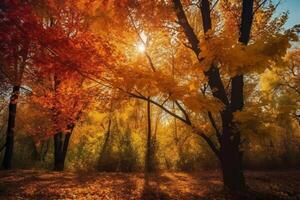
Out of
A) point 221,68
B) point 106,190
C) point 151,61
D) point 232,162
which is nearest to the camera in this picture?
point 221,68

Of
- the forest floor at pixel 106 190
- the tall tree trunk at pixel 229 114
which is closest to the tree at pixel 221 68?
the tall tree trunk at pixel 229 114

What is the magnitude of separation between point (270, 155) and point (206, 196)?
12.6 meters

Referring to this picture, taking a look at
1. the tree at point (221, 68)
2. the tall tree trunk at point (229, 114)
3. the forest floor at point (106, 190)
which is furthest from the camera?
the tall tree trunk at point (229, 114)

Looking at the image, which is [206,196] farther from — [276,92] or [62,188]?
[276,92]

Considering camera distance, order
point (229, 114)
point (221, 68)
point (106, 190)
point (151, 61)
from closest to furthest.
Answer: point (221, 68) → point (229, 114) → point (106, 190) → point (151, 61)

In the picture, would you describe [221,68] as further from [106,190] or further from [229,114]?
[106,190]

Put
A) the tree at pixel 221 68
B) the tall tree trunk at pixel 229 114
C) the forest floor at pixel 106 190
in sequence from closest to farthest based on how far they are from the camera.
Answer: the tree at pixel 221 68 → the forest floor at pixel 106 190 → the tall tree trunk at pixel 229 114

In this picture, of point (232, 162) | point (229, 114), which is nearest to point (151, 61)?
point (229, 114)

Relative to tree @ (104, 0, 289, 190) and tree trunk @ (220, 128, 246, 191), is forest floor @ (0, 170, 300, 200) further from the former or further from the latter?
tree @ (104, 0, 289, 190)

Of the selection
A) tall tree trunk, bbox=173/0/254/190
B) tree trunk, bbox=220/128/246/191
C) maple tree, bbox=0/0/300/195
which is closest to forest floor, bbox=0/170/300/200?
tree trunk, bbox=220/128/246/191

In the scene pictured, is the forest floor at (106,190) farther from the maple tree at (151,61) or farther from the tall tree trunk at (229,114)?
the maple tree at (151,61)

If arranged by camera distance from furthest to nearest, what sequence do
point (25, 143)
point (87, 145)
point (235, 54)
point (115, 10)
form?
point (25, 143), point (87, 145), point (115, 10), point (235, 54)

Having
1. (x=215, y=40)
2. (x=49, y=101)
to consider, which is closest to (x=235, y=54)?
(x=215, y=40)

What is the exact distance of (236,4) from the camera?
11914 millimetres
